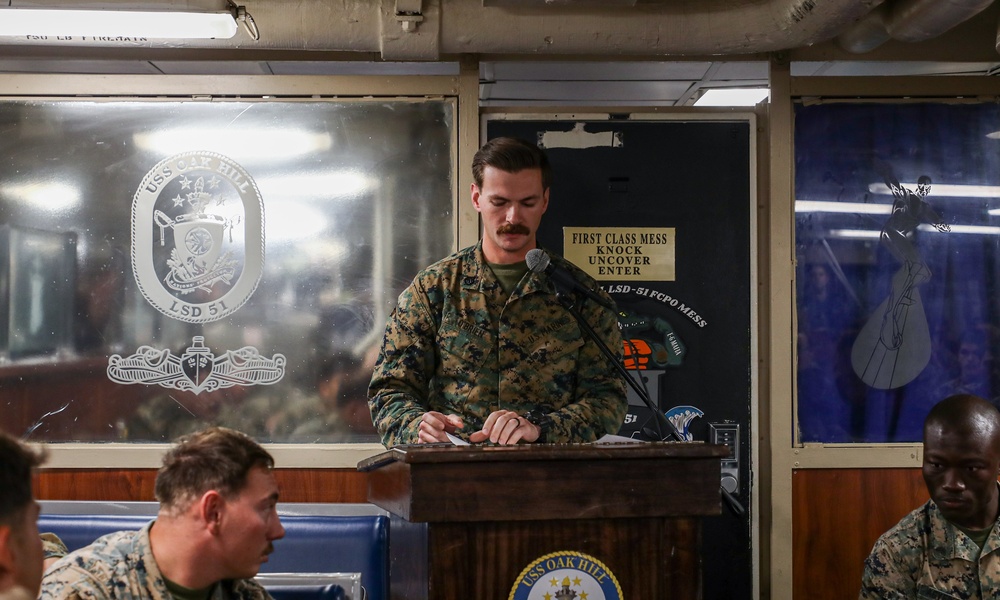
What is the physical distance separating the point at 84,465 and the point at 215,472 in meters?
2.47

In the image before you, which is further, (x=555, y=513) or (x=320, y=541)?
(x=320, y=541)

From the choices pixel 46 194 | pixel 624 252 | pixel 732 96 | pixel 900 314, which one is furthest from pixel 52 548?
pixel 732 96

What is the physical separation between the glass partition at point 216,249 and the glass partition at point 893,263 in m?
1.59

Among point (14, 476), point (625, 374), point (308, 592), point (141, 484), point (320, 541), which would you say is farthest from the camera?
point (141, 484)

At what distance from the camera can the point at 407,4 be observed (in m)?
3.81

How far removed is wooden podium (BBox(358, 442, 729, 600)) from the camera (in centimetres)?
187

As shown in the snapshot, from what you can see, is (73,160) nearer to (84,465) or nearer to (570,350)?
(84,465)

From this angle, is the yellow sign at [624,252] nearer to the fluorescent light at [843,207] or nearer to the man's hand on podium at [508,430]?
the fluorescent light at [843,207]

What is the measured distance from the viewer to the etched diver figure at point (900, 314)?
4180mm

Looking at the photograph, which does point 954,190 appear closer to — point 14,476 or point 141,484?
point 141,484

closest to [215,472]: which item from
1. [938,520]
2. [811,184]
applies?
[938,520]

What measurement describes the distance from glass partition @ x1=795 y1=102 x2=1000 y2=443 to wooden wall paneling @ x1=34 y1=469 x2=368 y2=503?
1915 millimetres

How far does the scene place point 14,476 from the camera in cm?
124

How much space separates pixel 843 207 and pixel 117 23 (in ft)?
9.84
